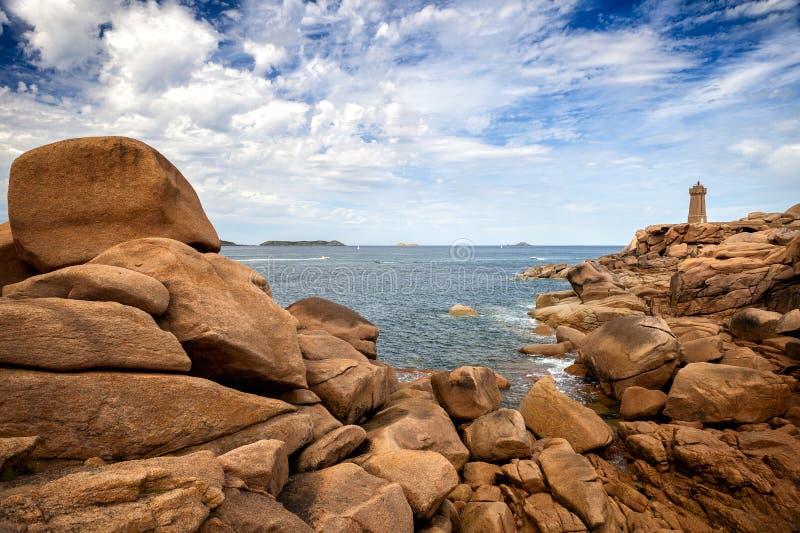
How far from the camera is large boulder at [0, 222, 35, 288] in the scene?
10234mm

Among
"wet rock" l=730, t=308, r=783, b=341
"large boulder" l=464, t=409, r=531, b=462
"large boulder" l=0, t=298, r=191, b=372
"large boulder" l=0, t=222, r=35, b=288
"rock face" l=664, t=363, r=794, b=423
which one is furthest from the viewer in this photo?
"wet rock" l=730, t=308, r=783, b=341

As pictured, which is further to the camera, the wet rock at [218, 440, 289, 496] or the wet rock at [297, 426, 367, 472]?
the wet rock at [297, 426, 367, 472]

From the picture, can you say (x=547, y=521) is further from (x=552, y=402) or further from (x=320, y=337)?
(x=320, y=337)

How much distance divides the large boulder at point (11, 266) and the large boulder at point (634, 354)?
2016 cm

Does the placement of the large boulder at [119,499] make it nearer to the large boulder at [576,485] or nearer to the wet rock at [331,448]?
the wet rock at [331,448]

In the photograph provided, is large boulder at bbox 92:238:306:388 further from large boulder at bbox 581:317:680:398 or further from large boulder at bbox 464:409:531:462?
large boulder at bbox 581:317:680:398

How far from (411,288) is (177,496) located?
59.3 metres

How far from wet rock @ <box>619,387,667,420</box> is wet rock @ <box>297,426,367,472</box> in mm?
11171

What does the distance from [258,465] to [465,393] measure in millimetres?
8504

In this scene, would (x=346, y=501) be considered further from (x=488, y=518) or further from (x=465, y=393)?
(x=465, y=393)

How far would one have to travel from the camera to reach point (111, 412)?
6.09m

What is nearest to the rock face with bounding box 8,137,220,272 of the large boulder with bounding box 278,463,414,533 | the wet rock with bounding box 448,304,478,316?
the large boulder with bounding box 278,463,414,533

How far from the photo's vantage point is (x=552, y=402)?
43.4ft

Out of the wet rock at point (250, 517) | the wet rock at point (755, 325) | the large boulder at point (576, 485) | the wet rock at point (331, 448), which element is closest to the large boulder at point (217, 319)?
the wet rock at point (331, 448)
